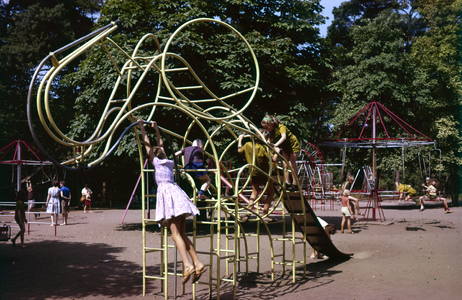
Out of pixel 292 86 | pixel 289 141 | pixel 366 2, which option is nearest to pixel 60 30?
pixel 292 86

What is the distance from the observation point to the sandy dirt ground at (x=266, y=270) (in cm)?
694

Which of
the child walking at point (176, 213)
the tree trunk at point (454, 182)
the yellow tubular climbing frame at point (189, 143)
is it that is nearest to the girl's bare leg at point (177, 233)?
the child walking at point (176, 213)

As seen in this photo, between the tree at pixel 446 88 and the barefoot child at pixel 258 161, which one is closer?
the barefoot child at pixel 258 161

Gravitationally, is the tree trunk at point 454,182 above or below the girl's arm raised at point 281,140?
below

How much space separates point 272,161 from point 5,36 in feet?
91.3

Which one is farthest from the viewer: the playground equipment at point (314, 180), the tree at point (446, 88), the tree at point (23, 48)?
the tree at point (446, 88)

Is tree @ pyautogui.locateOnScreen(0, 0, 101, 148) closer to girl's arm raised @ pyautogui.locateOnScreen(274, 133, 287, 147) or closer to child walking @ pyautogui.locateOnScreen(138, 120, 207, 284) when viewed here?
girl's arm raised @ pyautogui.locateOnScreen(274, 133, 287, 147)

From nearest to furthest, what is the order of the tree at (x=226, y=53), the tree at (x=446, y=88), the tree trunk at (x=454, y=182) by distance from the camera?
the tree at (x=226, y=53)
the tree trunk at (x=454, y=182)
the tree at (x=446, y=88)

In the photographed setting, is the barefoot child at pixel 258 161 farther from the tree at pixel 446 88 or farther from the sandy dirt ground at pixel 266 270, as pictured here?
the tree at pixel 446 88

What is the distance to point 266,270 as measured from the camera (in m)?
9.03

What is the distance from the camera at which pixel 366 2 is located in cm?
4422

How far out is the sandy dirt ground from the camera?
22.8ft

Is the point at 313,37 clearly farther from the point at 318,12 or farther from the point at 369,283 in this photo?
the point at 369,283

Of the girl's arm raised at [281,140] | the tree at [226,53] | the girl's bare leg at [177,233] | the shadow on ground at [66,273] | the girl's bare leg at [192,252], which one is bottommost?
the shadow on ground at [66,273]
